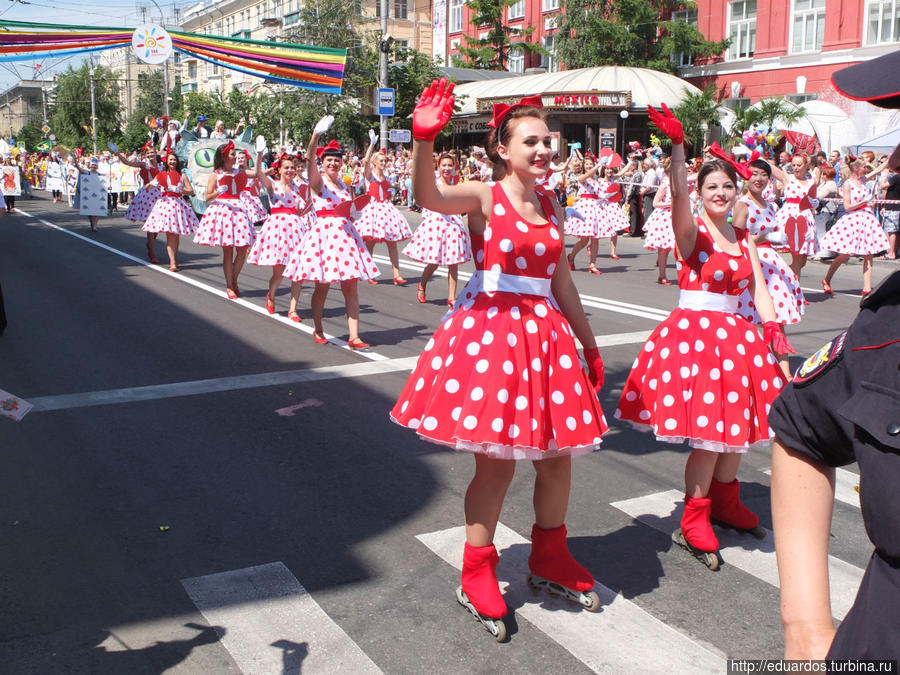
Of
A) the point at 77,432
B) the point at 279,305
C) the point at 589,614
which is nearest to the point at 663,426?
the point at 589,614

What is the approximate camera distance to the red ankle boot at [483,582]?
365 cm

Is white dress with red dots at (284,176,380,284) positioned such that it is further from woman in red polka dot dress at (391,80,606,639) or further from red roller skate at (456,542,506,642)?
red roller skate at (456,542,506,642)

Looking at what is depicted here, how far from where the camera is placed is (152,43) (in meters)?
16.3

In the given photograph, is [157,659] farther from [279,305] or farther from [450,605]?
[279,305]

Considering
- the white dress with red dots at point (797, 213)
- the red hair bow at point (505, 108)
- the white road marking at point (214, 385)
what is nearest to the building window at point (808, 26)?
the white dress with red dots at point (797, 213)

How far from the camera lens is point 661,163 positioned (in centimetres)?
2039

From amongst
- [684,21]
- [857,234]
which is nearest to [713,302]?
[857,234]

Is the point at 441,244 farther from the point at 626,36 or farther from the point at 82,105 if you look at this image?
the point at 82,105

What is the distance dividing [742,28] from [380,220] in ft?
90.2

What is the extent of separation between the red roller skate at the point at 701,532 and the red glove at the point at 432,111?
2123 millimetres

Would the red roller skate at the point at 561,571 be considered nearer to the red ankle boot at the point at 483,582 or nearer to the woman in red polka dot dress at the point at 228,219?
the red ankle boot at the point at 483,582

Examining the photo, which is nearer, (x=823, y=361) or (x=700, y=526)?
(x=823, y=361)

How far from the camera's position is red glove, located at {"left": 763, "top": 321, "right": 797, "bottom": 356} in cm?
433

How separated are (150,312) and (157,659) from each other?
27.2ft
